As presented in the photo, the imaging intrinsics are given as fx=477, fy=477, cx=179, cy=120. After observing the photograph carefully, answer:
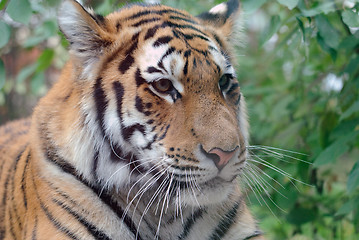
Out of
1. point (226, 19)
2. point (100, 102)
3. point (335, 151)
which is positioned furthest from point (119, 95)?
point (335, 151)

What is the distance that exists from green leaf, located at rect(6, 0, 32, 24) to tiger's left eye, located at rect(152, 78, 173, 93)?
0.68 meters

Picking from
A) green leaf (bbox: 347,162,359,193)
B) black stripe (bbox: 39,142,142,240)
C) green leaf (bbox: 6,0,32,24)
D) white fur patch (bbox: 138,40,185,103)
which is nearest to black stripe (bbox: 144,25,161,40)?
white fur patch (bbox: 138,40,185,103)

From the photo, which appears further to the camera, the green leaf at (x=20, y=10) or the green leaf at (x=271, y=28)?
the green leaf at (x=271, y=28)

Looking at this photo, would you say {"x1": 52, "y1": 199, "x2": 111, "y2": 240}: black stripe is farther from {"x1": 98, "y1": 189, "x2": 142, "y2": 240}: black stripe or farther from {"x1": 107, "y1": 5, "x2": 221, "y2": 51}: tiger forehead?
{"x1": 107, "y1": 5, "x2": 221, "y2": 51}: tiger forehead

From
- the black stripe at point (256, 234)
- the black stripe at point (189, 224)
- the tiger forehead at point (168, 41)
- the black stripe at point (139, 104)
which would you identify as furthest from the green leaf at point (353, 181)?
the black stripe at point (139, 104)

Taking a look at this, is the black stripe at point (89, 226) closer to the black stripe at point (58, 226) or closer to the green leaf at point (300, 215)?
the black stripe at point (58, 226)

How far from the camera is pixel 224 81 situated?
2.26 m

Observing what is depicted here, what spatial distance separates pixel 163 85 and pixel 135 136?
26cm

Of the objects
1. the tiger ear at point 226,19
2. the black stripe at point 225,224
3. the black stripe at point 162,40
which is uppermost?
the tiger ear at point 226,19

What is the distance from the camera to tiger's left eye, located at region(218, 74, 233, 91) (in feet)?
7.35

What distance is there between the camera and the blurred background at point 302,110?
2535 millimetres

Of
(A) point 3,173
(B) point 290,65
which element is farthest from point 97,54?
(B) point 290,65

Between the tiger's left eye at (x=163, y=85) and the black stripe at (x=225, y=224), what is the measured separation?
2.55ft

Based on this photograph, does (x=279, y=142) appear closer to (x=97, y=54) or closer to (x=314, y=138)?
(x=314, y=138)
